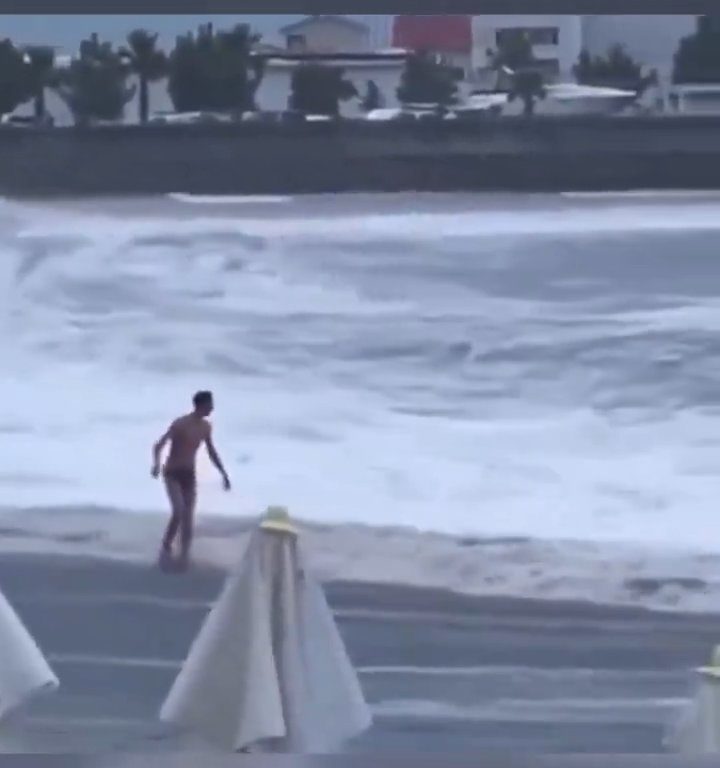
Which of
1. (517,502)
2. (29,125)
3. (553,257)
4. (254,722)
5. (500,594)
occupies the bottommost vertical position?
(254,722)

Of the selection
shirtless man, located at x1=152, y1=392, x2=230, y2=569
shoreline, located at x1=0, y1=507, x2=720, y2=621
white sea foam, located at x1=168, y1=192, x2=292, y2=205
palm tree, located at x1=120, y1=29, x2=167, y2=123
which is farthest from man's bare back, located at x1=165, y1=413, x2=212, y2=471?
palm tree, located at x1=120, y1=29, x2=167, y2=123

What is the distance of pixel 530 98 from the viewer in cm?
282

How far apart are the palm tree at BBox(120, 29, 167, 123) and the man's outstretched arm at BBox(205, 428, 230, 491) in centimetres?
58

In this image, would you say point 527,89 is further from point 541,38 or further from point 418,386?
point 418,386

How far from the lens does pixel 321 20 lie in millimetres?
2801

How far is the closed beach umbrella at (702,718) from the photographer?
2.76m

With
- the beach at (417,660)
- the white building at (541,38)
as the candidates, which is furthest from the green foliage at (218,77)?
the beach at (417,660)

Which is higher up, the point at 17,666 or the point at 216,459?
the point at 216,459

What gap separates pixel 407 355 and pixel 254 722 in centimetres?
70

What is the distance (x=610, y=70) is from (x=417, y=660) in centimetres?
110

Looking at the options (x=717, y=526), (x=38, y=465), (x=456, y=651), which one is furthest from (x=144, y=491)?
(x=717, y=526)

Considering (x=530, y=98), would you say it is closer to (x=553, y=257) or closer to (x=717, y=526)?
(x=553, y=257)

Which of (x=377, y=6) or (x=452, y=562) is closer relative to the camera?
(x=377, y=6)

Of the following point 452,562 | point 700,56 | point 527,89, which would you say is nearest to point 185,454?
point 452,562
